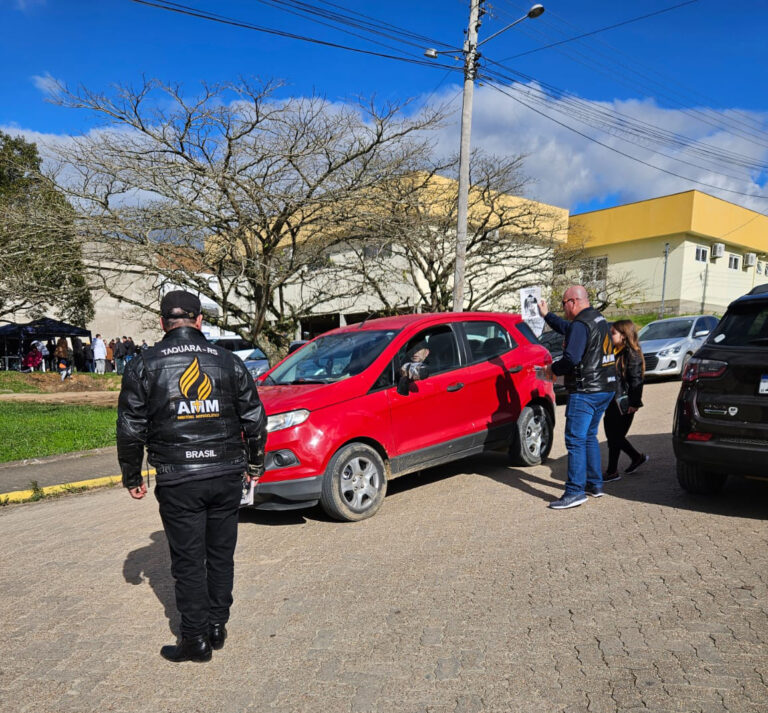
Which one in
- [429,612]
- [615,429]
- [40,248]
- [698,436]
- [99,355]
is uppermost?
[40,248]

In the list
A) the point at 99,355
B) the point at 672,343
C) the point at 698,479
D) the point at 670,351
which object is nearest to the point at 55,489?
the point at 698,479

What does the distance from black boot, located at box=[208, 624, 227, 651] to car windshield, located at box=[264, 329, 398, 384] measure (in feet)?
9.38

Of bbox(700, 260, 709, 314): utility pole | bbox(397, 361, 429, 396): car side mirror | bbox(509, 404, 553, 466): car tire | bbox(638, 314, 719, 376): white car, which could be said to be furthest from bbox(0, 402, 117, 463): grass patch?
bbox(700, 260, 709, 314): utility pole

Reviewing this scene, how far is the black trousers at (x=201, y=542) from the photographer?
329 centimetres

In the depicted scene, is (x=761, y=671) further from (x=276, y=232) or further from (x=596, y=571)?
(x=276, y=232)

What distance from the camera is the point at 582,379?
18.6 ft

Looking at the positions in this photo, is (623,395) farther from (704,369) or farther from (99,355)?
(99,355)

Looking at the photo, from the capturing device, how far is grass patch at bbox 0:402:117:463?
9672 millimetres

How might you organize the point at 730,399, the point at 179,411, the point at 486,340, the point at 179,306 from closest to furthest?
the point at 179,411 → the point at 179,306 → the point at 730,399 → the point at 486,340

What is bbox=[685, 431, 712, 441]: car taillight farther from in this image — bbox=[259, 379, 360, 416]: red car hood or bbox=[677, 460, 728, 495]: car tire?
bbox=[259, 379, 360, 416]: red car hood

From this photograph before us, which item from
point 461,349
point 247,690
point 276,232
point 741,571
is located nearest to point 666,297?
point 276,232

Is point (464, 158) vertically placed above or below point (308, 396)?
above

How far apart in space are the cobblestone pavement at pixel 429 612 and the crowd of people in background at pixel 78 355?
2211 centimetres

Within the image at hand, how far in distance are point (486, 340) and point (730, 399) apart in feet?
9.07
